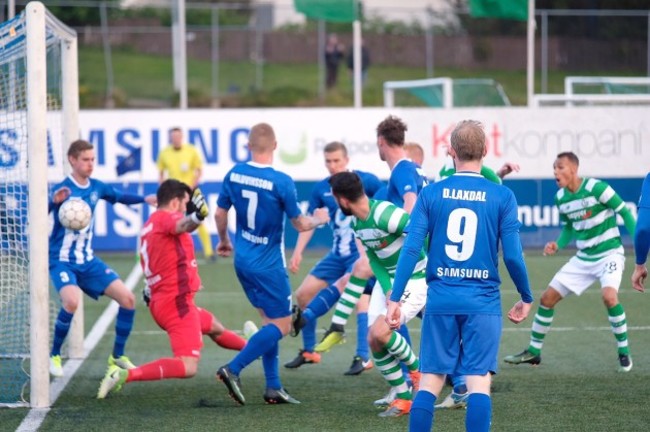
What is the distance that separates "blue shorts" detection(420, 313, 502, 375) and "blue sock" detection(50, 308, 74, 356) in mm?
4327

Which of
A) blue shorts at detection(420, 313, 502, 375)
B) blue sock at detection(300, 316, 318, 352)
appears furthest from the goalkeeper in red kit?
blue shorts at detection(420, 313, 502, 375)

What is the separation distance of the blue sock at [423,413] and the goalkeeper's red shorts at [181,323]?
9.03ft

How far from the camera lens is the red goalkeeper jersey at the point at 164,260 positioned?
28.4 feet

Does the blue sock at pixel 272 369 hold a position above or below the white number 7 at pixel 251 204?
below

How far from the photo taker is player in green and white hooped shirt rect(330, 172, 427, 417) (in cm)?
771

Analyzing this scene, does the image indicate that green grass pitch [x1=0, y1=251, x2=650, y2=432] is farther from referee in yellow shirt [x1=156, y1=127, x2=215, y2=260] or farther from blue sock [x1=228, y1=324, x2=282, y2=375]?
referee in yellow shirt [x1=156, y1=127, x2=215, y2=260]

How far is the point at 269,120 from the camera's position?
64.6 ft

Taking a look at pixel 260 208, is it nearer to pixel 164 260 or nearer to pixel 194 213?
pixel 194 213

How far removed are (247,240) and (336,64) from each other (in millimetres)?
20327

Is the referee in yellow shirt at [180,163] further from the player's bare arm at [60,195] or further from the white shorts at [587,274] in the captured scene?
the white shorts at [587,274]

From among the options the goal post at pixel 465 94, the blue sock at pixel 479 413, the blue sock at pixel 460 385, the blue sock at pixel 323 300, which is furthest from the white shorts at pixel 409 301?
the goal post at pixel 465 94

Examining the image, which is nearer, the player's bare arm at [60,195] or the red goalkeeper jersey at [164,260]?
the red goalkeeper jersey at [164,260]

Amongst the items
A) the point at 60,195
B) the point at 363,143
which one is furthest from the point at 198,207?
the point at 363,143

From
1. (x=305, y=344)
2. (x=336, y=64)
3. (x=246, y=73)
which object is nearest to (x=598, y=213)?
(x=305, y=344)
